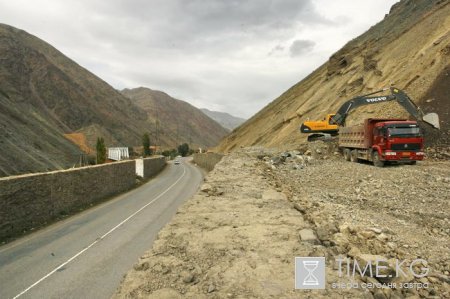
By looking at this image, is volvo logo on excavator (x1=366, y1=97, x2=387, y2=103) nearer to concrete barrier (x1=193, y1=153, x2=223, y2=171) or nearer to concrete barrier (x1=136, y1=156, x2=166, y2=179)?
concrete barrier (x1=193, y1=153, x2=223, y2=171)

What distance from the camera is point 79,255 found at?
1148 centimetres

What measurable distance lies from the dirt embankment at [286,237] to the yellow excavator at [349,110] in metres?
9.68

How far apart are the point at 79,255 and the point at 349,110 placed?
21962mm

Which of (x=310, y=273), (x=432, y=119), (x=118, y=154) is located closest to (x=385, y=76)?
(x=432, y=119)

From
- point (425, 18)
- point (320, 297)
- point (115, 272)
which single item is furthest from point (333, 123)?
point (320, 297)

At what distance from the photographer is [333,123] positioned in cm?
2981

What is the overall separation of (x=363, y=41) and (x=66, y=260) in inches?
1929

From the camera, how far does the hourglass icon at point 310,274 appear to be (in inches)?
218

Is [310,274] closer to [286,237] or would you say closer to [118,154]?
[286,237]

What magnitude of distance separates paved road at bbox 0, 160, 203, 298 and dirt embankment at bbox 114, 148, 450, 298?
8.22ft

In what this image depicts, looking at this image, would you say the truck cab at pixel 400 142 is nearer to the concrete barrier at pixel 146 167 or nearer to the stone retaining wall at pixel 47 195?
the stone retaining wall at pixel 47 195

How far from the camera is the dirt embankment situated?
18.9 feet

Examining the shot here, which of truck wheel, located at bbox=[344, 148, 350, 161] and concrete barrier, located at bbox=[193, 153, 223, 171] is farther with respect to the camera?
concrete barrier, located at bbox=[193, 153, 223, 171]

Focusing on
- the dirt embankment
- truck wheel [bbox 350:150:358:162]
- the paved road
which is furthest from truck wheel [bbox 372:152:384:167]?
the paved road
